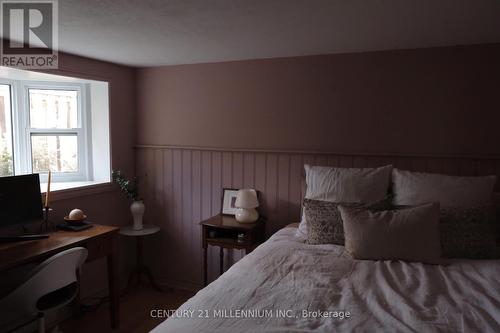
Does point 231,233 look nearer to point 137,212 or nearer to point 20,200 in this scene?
point 137,212

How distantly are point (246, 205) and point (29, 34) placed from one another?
6.26 feet

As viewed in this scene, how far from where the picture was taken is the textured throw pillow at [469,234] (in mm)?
1969

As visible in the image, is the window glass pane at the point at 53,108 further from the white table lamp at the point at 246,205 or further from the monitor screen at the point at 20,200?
the white table lamp at the point at 246,205

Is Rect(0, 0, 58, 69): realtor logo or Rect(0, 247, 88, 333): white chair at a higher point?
Rect(0, 0, 58, 69): realtor logo

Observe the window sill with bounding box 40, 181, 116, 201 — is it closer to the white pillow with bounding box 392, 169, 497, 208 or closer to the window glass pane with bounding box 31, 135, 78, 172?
the window glass pane with bounding box 31, 135, 78, 172

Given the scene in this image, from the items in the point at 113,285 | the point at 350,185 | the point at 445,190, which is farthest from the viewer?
the point at 113,285

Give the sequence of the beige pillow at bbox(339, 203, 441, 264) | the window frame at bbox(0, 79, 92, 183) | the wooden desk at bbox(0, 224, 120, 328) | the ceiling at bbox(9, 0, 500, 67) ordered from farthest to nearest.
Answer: the window frame at bbox(0, 79, 92, 183) < the wooden desk at bbox(0, 224, 120, 328) < the beige pillow at bbox(339, 203, 441, 264) < the ceiling at bbox(9, 0, 500, 67)

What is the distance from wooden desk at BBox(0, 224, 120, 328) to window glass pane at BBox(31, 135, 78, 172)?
90cm

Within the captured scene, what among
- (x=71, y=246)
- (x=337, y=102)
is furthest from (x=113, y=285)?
(x=337, y=102)

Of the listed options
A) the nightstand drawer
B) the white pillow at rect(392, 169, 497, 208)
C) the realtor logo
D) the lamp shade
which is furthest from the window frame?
the white pillow at rect(392, 169, 497, 208)

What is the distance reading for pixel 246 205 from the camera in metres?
2.88

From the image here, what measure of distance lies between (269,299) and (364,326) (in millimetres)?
392

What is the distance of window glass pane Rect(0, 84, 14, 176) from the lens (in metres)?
2.85

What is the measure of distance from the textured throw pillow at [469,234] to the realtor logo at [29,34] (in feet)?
7.84
